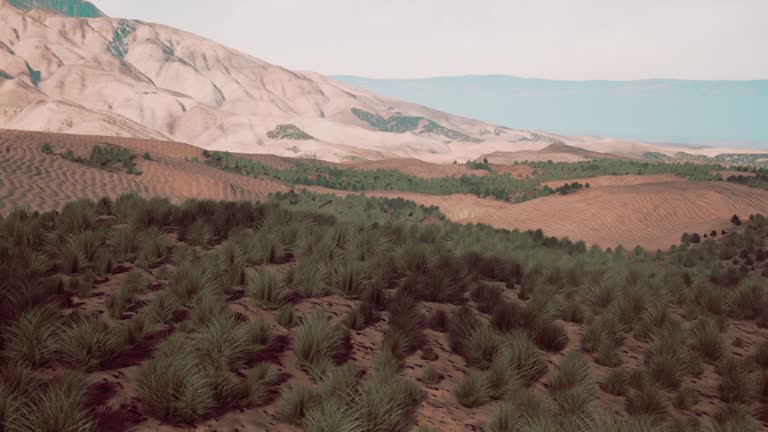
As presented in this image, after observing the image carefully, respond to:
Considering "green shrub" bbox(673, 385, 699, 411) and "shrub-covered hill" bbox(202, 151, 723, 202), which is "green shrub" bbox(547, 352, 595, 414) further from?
"shrub-covered hill" bbox(202, 151, 723, 202)

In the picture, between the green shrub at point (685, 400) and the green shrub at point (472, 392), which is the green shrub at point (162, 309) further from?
the green shrub at point (685, 400)

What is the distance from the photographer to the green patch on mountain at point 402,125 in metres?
136

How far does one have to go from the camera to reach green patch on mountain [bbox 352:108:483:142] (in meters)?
136

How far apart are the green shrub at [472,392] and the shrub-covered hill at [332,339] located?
19mm

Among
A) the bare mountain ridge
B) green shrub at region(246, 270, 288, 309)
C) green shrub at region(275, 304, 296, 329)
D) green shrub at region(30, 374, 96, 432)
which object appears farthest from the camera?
the bare mountain ridge

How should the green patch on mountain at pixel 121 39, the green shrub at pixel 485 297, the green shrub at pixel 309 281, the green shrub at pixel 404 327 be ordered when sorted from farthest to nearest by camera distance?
1. the green patch on mountain at pixel 121 39
2. the green shrub at pixel 485 297
3. the green shrub at pixel 309 281
4. the green shrub at pixel 404 327

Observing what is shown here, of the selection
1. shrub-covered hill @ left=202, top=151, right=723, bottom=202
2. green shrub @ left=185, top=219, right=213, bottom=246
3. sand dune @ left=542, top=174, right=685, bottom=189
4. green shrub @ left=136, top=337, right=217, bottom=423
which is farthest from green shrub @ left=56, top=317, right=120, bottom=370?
sand dune @ left=542, top=174, right=685, bottom=189

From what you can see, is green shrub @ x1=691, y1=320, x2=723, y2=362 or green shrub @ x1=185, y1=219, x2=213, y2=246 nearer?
green shrub @ x1=691, y1=320, x2=723, y2=362

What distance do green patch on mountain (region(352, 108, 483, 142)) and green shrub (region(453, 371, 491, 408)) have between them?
428 ft

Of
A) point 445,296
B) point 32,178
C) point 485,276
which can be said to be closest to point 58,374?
point 445,296

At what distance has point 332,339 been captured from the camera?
5.43 metres

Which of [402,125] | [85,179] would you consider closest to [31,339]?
[85,179]

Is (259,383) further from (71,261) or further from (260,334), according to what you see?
(71,261)

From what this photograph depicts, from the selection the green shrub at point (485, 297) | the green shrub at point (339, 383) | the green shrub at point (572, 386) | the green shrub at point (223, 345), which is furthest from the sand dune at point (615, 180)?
the green shrub at point (223, 345)
